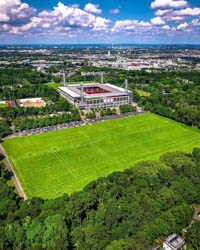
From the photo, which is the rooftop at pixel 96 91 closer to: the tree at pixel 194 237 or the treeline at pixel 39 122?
the treeline at pixel 39 122

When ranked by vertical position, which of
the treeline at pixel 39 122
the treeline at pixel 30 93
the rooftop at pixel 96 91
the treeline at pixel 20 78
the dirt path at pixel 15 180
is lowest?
the dirt path at pixel 15 180

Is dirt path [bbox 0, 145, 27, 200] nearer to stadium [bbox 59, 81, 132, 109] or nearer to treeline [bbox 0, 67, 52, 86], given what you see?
stadium [bbox 59, 81, 132, 109]

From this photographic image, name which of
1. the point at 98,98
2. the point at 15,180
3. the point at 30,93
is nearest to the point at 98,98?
the point at 98,98

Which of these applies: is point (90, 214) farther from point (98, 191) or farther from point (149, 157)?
point (149, 157)

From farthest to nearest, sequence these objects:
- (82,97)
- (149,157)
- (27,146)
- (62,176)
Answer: (82,97)
(27,146)
(149,157)
(62,176)

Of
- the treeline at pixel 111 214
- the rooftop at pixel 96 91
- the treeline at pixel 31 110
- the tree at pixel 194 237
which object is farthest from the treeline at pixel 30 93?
the tree at pixel 194 237

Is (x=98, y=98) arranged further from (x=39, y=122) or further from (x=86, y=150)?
(x=86, y=150)

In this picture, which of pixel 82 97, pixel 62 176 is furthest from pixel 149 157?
pixel 82 97

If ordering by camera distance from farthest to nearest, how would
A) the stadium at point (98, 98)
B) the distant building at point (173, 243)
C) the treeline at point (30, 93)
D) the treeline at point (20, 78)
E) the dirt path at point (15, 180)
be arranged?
the treeline at point (20, 78)
the treeline at point (30, 93)
the stadium at point (98, 98)
the dirt path at point (15, 180)
the distant building at point (173, 243)
